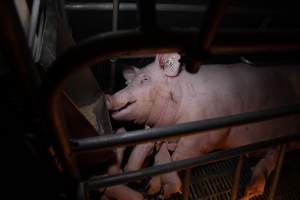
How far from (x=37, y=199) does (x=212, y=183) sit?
4.33 ft

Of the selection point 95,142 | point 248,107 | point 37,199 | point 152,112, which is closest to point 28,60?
point 95,142

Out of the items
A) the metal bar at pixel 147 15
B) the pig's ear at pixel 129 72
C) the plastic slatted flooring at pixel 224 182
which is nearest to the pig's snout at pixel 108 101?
the pig's ear at pixel 129 72

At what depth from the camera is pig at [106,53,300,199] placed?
2.31 meters

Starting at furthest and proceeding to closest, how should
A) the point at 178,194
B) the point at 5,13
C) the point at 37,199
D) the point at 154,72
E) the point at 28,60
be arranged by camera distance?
the point at 154,72, the point at 178,194, the point at 37,199, the point at 28,60, the point at 5,13

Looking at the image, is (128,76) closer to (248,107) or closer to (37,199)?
(248,107)

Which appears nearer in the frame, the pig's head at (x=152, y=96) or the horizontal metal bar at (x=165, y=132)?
the horizontal metal bar at (x=165, y=132)

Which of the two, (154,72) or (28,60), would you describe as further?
(154,72)

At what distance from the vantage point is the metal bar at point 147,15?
696mm

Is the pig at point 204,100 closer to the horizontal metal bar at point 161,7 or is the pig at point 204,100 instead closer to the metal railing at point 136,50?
the horizontal metal bar at point 161,7

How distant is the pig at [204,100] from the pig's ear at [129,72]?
29 millimetres

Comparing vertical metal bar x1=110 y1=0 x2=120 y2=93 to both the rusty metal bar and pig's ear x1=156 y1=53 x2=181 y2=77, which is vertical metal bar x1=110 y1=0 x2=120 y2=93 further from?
the rusty metal bar

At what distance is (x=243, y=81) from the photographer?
2.53 meters

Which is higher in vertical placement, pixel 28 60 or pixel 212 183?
pixel 28 60

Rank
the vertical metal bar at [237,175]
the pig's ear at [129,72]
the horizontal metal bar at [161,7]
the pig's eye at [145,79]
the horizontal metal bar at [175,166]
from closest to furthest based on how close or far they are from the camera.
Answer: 1. the horizontal metal bar at [175,166]
2. the vertical metal bar at [237,175]
3. the horizontal metal bar at [161,7]
4. the pig's eye at [145,79]
5. the pig's ear at [129,72]
